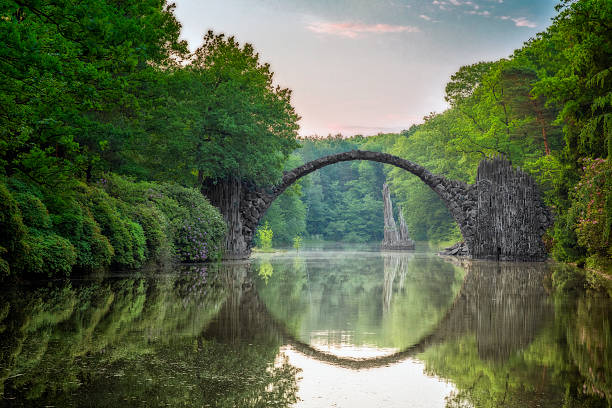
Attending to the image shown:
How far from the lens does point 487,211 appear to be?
2670cm

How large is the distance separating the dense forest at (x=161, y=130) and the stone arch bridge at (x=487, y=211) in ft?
3.06

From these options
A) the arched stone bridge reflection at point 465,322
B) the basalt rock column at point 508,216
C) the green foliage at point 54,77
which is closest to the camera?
the arched stone bridge reflection at point 465,322

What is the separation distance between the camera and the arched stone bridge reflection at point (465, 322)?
5594 mm

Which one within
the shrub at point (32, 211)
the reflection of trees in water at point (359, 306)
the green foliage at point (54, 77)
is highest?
the green foliage at point (54, 77)

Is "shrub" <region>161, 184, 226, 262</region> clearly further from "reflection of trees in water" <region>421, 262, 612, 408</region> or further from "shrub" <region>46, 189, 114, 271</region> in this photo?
"reflection of trees in water" <region>421, 262, 612, 408</region>

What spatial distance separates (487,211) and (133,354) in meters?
23.7

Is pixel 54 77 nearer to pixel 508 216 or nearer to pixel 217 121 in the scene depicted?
pixel 217 121

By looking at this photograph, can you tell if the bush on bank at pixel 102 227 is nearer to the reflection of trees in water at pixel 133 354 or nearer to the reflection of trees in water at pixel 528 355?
the reflection of trees in water at pixel 133 354

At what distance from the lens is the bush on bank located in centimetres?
1040

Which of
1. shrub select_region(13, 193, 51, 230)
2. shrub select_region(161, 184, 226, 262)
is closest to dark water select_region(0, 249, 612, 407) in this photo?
shrub select_region(13, 193, 51, 230)

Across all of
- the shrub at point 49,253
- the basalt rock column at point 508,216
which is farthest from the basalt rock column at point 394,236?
the shrub at point 49,253

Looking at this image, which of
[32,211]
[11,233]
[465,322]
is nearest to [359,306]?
[465,322]

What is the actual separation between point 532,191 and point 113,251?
19279 millimetres

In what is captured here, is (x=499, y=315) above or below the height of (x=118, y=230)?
below
